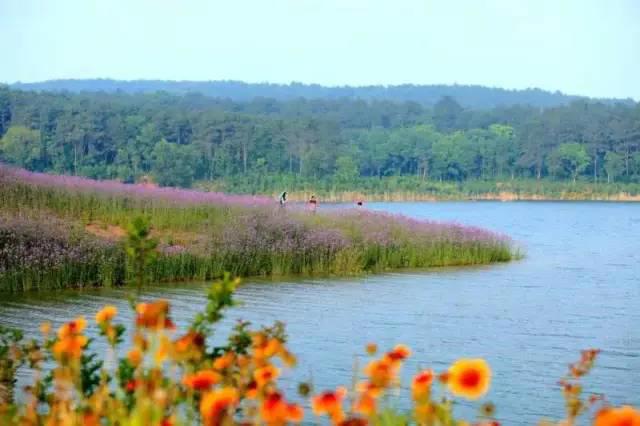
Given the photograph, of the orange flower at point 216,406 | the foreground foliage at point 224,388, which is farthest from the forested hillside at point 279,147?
A: the orange flower at point 216,406

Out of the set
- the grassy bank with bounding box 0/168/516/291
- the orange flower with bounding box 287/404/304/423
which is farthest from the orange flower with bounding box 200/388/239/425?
the grassy bank with bounding box 0/168/516/291

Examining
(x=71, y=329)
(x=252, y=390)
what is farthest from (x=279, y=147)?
(x=252, y=390)

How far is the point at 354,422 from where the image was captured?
3.71 m

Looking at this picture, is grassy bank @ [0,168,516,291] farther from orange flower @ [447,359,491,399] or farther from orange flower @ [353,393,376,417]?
orange flower @ [447,359,491,399]

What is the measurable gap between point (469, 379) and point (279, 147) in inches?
3208

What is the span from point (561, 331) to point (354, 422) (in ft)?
38.5

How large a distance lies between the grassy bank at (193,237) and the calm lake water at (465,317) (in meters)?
0.71

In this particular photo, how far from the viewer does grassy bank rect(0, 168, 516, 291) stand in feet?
57.7

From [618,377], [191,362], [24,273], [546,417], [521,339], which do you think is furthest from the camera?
[24,273]

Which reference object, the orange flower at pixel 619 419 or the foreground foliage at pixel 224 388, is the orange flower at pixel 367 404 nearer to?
the foreground foliage at pixel 224 388

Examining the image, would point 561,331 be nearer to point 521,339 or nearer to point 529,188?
point 521,339

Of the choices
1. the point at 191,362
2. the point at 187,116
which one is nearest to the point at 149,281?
the point at 191,362

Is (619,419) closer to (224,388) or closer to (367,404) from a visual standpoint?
→ (367,404)

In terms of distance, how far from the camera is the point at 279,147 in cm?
8475
